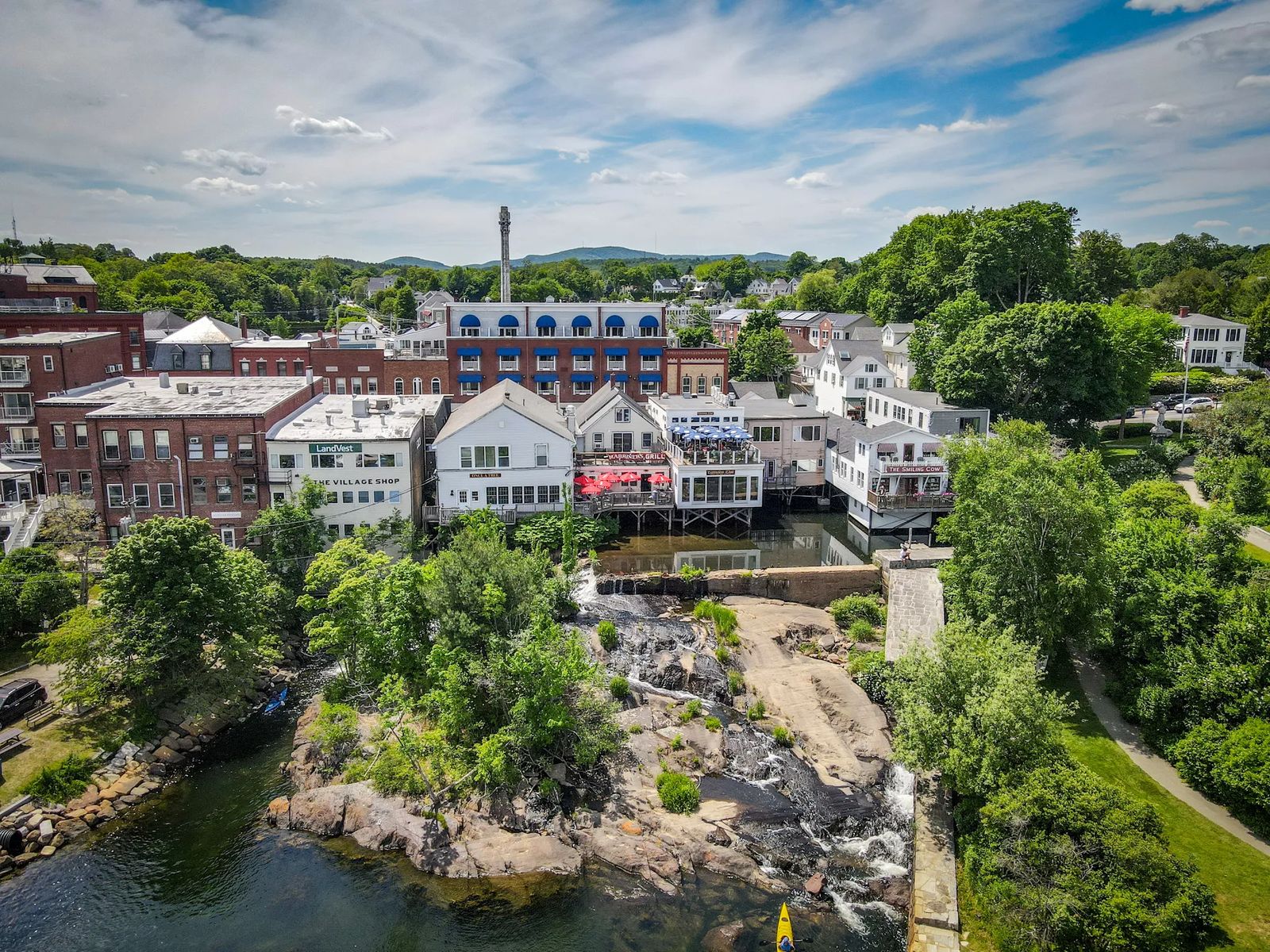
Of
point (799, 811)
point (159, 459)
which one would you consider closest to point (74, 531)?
point (159, 459)

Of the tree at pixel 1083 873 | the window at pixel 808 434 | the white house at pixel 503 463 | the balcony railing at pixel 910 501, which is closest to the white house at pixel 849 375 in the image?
the window at pixel 808 434

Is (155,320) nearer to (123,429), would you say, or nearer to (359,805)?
(123,429)

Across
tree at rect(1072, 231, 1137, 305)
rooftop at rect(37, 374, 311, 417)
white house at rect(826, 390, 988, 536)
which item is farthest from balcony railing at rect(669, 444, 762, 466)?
tree at rect(1072, 231, 1137, 305)

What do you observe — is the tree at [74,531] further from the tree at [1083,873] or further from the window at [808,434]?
the window at [808,434]

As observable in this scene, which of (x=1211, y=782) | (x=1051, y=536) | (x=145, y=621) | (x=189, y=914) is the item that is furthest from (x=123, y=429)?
(x=1211, y=782)

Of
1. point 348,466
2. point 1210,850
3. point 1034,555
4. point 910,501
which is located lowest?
point 1210,850

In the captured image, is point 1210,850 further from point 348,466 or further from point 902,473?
point 348,466
